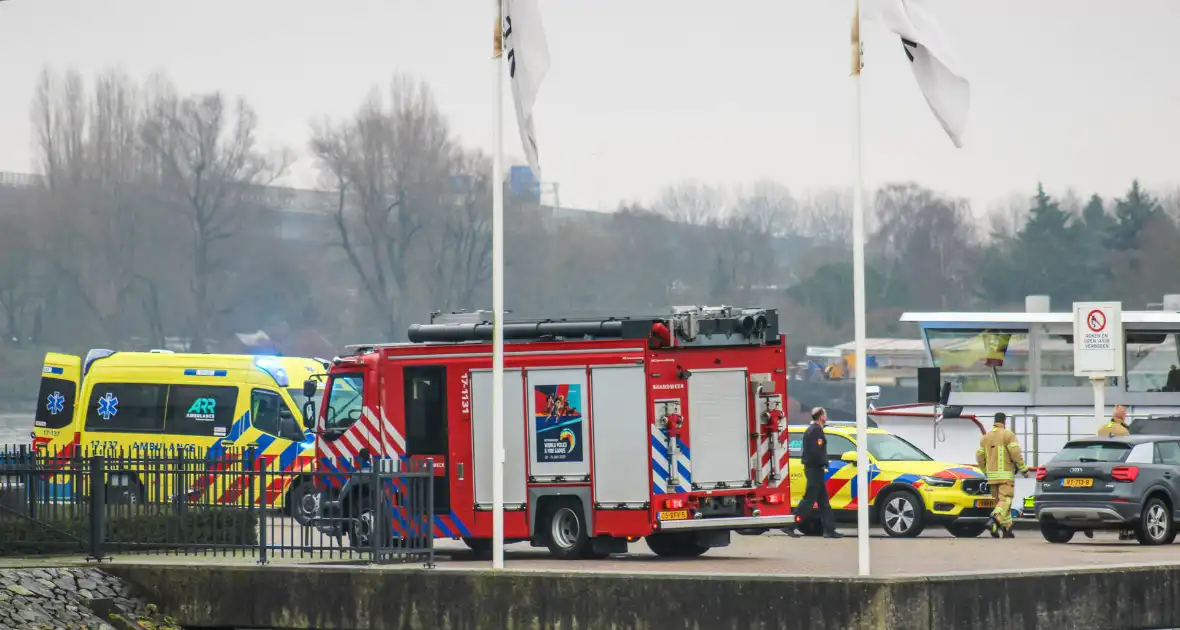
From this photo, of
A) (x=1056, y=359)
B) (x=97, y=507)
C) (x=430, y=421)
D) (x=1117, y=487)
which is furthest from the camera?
(x=1056, y=359)

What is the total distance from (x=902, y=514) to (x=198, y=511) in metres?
11.7

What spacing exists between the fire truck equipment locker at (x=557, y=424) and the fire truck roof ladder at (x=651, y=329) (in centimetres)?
47

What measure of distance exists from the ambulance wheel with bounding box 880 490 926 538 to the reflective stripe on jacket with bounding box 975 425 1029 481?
1.16 metres

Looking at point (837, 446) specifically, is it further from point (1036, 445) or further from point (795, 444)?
point (1036, 445)

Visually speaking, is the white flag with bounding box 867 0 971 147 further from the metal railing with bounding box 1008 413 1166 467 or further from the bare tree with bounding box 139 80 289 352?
the bare tree with bounding box 139 80 289 352

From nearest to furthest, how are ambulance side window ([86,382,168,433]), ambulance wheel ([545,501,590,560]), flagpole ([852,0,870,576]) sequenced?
1. flagpole ([852,0,870,576])
2. ambulance wheel ([545,501,590,560])
3. ambulance side window ([86,382,168,433])

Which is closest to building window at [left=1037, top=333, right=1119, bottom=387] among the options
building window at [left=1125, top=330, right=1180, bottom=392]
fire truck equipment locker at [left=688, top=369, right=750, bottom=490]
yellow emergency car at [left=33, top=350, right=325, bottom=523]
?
building window at [left=1125, top=330, right=1180, bottom=392]

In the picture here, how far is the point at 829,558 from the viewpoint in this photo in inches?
794

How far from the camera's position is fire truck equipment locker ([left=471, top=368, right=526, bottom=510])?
66.8 ft

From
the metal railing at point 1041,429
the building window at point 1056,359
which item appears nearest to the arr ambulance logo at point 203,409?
the metal railing at point 1041,429

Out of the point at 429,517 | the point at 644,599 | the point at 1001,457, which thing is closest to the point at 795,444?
the point at 1001,457

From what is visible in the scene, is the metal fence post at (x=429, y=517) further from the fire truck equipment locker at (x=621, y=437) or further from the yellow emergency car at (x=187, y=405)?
the yellow emergency car at (x=187, y=405)

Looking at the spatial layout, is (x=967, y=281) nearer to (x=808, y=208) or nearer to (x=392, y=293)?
(x=808, y=208)

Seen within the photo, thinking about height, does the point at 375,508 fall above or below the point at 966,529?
above
